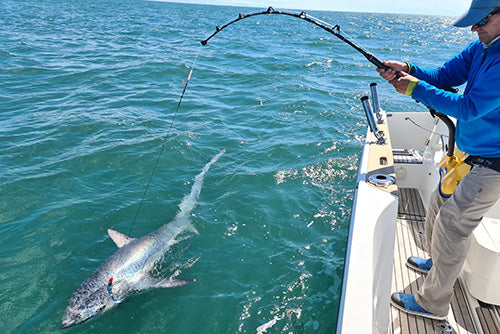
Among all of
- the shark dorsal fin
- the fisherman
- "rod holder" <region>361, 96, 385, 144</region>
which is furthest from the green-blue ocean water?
"rod holder" <region>361, 96, 385, 144</region>

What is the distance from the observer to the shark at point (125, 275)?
420cm

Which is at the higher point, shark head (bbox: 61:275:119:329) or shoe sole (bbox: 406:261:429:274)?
shoe sole (bbox: 406:261:429:274)

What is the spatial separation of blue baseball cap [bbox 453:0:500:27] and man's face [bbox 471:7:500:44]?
0.09 metres

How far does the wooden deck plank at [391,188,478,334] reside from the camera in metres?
3.68

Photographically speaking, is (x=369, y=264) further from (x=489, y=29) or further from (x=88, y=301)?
(x=88, y=301)

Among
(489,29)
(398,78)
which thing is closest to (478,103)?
(489,29)

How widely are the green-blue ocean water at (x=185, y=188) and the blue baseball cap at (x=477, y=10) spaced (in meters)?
3.52

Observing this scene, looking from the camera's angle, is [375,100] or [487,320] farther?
[375,100]

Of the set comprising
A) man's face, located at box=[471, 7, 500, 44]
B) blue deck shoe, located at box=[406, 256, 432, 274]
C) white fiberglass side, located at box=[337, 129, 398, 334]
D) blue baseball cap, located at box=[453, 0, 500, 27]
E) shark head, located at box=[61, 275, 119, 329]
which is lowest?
shark head, located at box=[61, 275, 119, 329]

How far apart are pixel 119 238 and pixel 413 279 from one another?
4228mm

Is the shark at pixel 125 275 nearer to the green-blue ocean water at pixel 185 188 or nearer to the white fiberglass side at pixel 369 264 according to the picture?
the green-blue ocean water at pixel 185 188

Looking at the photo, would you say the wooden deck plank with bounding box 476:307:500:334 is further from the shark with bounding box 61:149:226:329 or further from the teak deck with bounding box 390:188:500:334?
the shark with bounding box 61:149:226:329

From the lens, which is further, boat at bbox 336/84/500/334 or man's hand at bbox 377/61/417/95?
man's hand at bbox 377/61/417/95

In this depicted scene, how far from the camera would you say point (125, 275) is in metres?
4.69
